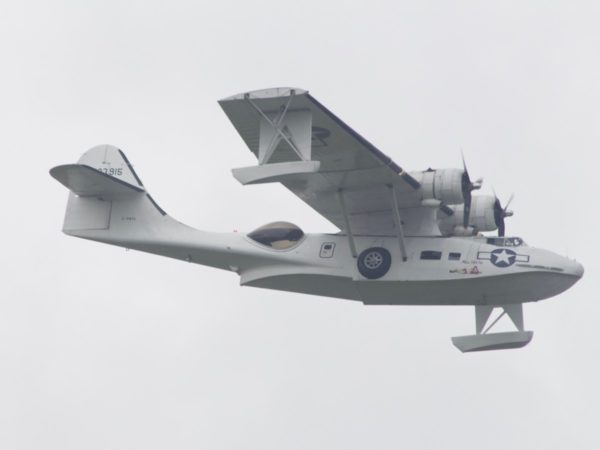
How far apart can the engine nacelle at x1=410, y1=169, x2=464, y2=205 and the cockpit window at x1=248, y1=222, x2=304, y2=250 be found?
9.85 ft

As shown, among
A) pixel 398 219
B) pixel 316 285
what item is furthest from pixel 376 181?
pixel 316 285

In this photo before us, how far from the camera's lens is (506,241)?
28406 mm

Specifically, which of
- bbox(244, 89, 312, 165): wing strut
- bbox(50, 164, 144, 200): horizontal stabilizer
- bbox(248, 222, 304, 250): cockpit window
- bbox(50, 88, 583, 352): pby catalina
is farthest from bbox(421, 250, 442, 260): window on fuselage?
bbox(50, 164, 144, 200): horizontal stabilizer

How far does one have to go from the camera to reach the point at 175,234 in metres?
30.5

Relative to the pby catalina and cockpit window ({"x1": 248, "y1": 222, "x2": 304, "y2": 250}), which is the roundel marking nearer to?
the pby catalina

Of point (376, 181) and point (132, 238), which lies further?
point (132, 238)

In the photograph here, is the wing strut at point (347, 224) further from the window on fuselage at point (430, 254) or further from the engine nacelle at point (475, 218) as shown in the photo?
the engine nacelle at point (475, 218)

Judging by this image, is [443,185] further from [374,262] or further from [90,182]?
[90,182]

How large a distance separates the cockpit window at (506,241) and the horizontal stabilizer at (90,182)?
8405mm

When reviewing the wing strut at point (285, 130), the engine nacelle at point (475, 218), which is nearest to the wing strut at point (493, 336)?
the engine nacelle at point (475, 218)

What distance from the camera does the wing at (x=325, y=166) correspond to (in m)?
26.5

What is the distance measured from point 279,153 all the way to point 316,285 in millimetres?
3006

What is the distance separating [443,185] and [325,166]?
2.57 metres

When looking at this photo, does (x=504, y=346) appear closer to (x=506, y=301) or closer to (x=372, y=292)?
(x=506, y=301)
